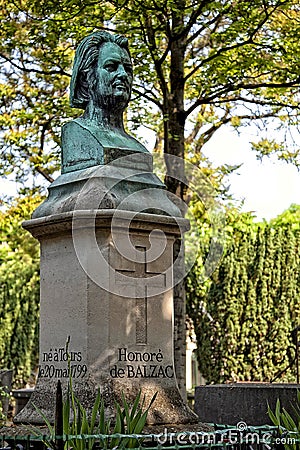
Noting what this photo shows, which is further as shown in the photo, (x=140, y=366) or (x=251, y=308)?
(x=251, y=308)

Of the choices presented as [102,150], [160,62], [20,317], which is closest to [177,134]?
[160,62]

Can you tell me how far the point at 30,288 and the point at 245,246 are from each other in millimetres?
5033

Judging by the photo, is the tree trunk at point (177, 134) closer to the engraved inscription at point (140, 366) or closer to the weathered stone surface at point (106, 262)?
the weathered stone surface at point (106, 262)

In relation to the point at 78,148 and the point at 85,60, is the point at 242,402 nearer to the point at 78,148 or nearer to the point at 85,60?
the point at 78,148

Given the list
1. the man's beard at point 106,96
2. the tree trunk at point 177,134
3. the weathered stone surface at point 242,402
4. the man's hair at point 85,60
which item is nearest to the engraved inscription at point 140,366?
the man's beard at point 106,96

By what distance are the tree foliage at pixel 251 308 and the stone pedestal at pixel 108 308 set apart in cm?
993

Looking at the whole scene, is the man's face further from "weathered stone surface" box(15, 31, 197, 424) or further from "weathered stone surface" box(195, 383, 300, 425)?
"weathered stone surface" box(195, 383, 300, 425)

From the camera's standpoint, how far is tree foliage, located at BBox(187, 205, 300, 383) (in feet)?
49.6

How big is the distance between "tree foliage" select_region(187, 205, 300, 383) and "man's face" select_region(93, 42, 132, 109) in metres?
9.81

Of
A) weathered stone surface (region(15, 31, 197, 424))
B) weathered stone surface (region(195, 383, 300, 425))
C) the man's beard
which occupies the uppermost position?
the man's beard

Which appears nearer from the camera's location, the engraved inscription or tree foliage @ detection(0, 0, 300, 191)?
the engraved inscription

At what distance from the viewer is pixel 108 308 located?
16.1 ft

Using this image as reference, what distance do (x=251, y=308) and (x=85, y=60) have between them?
34.2ft

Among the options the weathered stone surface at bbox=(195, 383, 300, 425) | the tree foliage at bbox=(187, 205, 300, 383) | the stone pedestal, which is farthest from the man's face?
the tree foliage at bbox=(187, 205, 300, 383)
